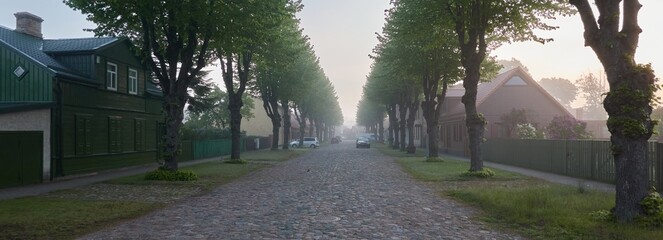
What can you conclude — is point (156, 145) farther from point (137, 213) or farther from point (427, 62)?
point (137, 213)

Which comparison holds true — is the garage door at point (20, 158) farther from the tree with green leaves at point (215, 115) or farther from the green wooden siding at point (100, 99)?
the tree with green leaves at point (215, 115)

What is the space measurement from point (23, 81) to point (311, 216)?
49.5 feet

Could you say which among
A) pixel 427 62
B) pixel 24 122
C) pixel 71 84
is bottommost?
pixel 24 122

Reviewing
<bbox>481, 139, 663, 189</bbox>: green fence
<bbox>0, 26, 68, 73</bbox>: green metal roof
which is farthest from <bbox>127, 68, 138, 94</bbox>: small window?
<bbox>481, 139, 663, 189</bbox>: green fence

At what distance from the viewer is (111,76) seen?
83.3 feet

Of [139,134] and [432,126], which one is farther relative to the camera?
[432,126]

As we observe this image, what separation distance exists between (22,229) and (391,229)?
6481 mm

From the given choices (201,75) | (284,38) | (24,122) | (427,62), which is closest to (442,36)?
(427,62)

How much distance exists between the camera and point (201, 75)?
142ft

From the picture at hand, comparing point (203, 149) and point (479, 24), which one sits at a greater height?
point (479, 24)

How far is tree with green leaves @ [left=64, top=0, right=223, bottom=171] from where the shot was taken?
60.6ft

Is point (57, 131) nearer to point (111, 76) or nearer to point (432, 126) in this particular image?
point (111, 76)

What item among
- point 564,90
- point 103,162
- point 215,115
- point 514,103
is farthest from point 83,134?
point 564,90

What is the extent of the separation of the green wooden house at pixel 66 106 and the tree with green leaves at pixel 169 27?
3174mm
